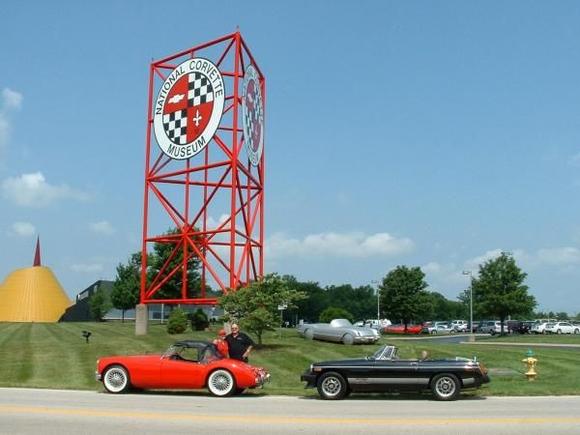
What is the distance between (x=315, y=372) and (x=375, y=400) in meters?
1.34

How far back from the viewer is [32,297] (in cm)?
8681

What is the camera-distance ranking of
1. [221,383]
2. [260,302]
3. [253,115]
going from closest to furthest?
[221,383] → [260,302] → [253,115]

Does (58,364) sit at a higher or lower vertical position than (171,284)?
lower

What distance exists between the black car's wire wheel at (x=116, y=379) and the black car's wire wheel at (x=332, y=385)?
13.2ft

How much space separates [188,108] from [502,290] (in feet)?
110

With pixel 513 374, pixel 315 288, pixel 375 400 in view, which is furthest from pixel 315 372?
pixel 315 288

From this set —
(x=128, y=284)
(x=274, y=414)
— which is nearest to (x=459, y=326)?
(x=128, y=284)

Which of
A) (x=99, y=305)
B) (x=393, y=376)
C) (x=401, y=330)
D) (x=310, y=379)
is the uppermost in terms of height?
(x=99, y=305)

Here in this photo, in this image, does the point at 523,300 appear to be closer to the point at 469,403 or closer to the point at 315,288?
the point at 469,403

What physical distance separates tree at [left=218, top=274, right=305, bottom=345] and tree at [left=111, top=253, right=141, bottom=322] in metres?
37.3

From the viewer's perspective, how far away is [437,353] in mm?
24859

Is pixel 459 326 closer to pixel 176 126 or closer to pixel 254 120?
pixel 254 120

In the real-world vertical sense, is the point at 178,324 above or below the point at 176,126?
below

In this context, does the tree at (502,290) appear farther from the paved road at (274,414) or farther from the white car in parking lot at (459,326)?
the paved road at (274,414)
